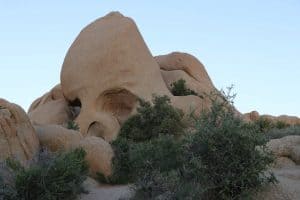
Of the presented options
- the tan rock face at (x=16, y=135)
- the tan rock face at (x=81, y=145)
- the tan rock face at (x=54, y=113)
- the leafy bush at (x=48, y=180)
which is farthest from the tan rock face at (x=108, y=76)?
the leafy bush at (x=48, y=180)

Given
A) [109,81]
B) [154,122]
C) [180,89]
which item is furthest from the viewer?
[180,89]

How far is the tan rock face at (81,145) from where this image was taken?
16328 mm

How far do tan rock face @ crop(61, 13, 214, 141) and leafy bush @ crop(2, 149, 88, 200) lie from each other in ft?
49.6

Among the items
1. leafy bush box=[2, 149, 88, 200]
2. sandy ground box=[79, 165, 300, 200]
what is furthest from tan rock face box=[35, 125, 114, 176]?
leafy bush box=[2, 149, 88, 200]

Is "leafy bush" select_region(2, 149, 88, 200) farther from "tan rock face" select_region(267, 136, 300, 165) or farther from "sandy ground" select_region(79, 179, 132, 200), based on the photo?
"tan rock face" select_region(267, 136, 300, 165)

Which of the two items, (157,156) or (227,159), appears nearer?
(227,159)

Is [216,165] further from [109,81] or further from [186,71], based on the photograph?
[186,71]

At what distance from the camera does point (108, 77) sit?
28.8 m

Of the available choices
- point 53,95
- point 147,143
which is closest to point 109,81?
point 53,95

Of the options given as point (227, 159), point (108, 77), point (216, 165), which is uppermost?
point (108, 77)

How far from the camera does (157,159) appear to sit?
40.9ft

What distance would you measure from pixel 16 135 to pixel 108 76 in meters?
13.1

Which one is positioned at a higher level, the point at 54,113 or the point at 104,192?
the point at 104,192

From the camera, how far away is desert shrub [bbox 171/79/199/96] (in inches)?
1177
